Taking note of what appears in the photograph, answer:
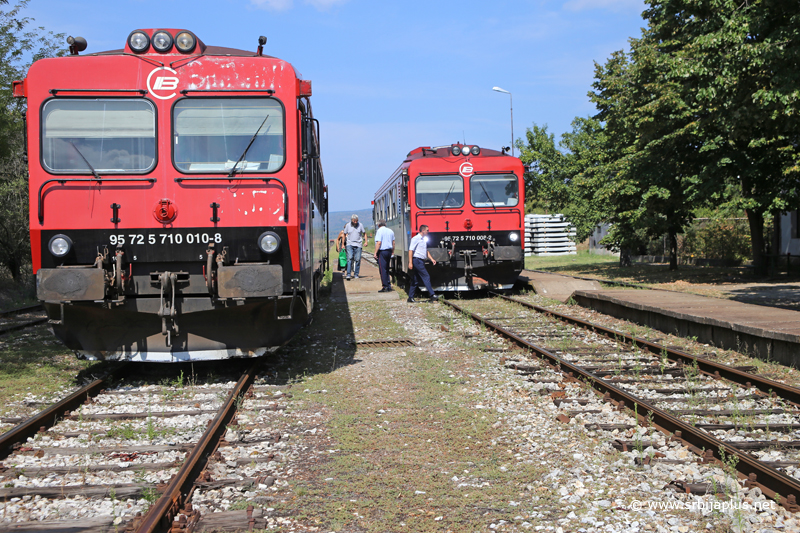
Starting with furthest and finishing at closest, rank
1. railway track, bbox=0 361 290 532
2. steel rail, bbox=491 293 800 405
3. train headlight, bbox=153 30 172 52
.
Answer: train headlight, bbox=153 30 172 52
steel rail, bbox=491 293 800 405
railway track, bbox=0 361 290 532

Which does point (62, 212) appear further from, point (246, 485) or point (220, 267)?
point (246, 485)

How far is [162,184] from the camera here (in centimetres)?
714

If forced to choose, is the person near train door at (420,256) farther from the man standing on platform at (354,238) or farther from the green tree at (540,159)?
the green tree at (540,159)

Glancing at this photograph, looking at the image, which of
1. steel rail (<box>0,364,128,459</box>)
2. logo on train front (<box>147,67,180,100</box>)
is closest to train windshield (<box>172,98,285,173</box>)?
logo on train front (<box>147,67,180,100</box>)

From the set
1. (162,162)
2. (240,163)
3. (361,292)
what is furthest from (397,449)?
(361,292)

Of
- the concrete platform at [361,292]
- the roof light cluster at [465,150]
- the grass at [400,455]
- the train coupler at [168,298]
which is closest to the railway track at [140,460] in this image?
the grass at [400,455]

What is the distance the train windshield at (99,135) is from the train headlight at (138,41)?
0.58 meters

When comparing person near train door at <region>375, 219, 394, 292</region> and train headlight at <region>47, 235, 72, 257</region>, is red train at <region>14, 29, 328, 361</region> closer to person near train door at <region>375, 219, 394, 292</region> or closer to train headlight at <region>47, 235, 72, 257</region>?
train headlight at <region>47, 235, 72, 257</region>

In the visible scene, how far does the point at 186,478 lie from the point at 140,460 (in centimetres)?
84

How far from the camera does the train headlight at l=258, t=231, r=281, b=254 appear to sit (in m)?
7.10

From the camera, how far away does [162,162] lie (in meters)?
7.16

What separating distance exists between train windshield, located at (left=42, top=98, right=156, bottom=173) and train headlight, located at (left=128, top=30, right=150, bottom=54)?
578mm

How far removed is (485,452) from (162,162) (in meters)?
4.56

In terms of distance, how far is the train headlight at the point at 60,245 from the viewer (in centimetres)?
691
